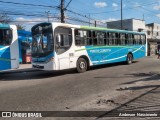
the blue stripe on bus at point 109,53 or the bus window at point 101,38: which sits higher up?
the bus window at point 101,38

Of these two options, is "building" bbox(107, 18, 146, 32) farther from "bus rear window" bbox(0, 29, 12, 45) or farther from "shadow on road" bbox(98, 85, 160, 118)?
"shadow on road" bbox(98, 85, 160, 118)

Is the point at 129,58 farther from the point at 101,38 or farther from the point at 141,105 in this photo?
the point at 141,105

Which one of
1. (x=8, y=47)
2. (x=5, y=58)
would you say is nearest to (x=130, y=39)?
(x=8, y=47)

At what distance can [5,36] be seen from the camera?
14648mm

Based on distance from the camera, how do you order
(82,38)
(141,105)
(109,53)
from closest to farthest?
(141,105) → (82,38) → (109,53)

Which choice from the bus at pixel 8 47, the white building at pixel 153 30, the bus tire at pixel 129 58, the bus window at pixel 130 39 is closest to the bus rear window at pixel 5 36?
the bus at pixel 8 47

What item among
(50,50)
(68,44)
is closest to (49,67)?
(50,50)

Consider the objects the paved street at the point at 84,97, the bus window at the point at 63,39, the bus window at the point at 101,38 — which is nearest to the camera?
the paved street at the point at 84,97

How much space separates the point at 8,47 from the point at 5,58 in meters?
0.65

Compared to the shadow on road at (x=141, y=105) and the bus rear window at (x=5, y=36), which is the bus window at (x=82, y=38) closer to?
the bus rear window at (x=5, y=36)

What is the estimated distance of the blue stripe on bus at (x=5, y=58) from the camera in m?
14.4

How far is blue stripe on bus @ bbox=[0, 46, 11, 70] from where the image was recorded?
14.4 m

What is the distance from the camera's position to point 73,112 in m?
7.12

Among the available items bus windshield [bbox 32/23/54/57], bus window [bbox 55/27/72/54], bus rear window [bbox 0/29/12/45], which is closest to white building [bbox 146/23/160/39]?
bus window [bbox 55/27/72/54]
